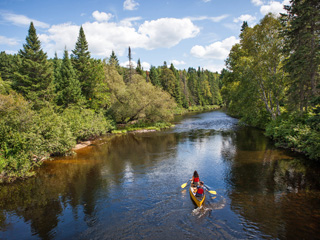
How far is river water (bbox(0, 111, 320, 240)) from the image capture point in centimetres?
1012

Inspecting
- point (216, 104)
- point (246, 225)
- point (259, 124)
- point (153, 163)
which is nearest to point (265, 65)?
point (259, 124)

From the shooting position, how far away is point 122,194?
14.1 metres

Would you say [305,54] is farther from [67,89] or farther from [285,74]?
[67,89]

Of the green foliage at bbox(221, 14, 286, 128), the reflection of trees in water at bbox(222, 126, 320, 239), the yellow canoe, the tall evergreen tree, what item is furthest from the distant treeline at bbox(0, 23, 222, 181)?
the tall evergreen tree

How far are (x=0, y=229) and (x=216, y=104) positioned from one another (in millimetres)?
104082

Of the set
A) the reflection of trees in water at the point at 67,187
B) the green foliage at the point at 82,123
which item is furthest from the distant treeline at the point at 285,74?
the green foliage at the point at 82,123

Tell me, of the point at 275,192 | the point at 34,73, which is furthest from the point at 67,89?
the point at 275,192

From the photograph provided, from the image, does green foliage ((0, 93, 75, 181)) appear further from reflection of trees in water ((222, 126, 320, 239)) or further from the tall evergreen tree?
the tall evergreen tree

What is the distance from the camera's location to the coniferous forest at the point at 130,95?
1781 cm

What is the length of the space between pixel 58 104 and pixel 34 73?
6081mm

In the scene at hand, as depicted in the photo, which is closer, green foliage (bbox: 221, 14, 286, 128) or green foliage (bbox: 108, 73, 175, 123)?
green foliage (bbox: 221, 14, 286, 128)

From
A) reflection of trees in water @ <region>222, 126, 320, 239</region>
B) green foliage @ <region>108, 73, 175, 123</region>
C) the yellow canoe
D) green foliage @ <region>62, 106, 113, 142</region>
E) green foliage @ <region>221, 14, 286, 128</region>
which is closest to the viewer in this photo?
reflection of trees in water @ <region>222, 126, 320, 239</region>

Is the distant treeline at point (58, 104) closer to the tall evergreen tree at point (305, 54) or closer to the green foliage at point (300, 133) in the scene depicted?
the green foliage at point (300, 133)

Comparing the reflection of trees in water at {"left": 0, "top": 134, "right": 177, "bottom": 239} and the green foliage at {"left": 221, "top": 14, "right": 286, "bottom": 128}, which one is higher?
the green foliage at {"left": 221, "top": 14, "right": 286, "bottom": 128}
